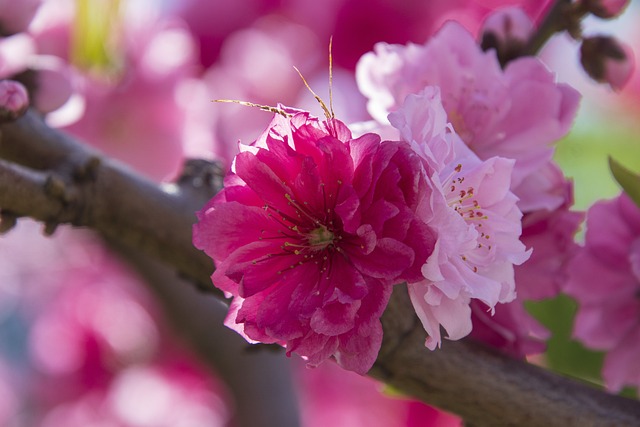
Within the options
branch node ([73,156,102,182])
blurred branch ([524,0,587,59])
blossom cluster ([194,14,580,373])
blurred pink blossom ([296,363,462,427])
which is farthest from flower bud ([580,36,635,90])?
blurred pink blossom ([296,363,462,427])

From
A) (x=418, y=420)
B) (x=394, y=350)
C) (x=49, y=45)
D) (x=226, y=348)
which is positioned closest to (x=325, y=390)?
(x=418, y=420)

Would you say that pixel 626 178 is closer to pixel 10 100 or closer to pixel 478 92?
pixel 478 92

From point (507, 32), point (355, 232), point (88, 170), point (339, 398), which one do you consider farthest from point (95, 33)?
point (339, 398)

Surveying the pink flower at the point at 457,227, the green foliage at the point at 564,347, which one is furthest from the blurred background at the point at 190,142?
the pink flower at the point at 457,227

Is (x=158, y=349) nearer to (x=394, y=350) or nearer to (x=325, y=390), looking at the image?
(x=325, y=390)

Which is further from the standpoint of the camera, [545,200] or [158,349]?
[158,349]

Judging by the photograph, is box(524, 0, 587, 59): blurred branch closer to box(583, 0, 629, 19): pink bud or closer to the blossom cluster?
box(583, 0, 629, 19): pink bud
